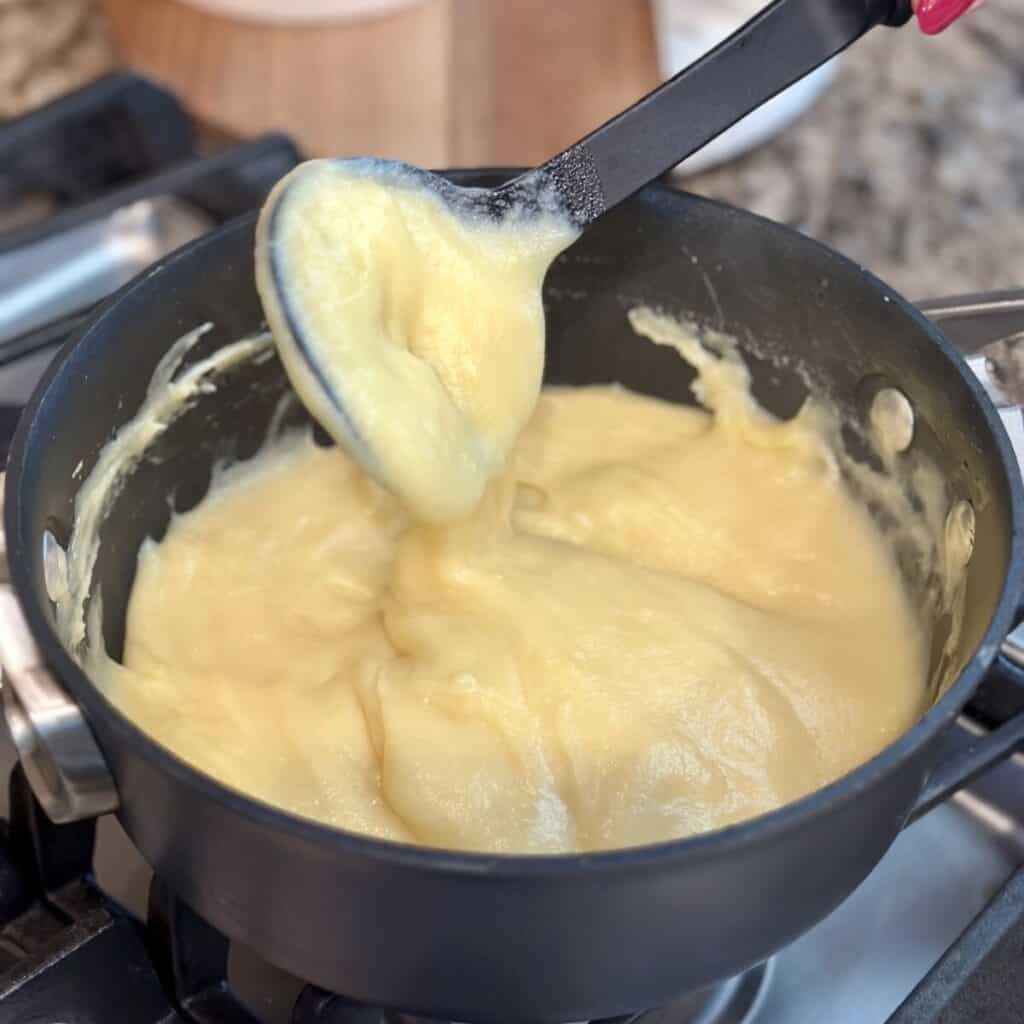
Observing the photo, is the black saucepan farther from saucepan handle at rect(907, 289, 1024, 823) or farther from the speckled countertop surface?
the speckled countertop surface

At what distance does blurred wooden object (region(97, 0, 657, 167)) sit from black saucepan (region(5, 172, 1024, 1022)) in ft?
1.48

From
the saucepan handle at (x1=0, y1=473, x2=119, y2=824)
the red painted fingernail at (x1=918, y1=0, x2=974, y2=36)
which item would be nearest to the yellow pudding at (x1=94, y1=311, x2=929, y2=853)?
the saucepan handle at (x1=0, y1=473, x2=119, y2=824)

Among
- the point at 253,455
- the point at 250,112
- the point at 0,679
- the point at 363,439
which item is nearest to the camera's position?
the point at 0,679

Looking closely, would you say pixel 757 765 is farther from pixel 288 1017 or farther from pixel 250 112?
pixel 250 112

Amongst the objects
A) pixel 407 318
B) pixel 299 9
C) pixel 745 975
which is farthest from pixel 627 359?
pixel 299 9

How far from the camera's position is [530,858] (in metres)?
0.48

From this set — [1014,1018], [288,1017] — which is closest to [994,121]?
[1014,1018]

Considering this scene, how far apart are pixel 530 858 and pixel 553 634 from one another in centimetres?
30

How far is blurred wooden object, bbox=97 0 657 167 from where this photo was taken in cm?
126

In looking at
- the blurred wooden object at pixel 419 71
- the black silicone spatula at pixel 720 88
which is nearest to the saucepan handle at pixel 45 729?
the black silicone spatula at pixel 720 88

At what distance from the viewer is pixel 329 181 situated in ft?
2.29

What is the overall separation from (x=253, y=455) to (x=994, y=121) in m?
0.84

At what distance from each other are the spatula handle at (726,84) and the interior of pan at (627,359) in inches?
3.7

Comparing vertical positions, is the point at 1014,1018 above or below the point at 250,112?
below
